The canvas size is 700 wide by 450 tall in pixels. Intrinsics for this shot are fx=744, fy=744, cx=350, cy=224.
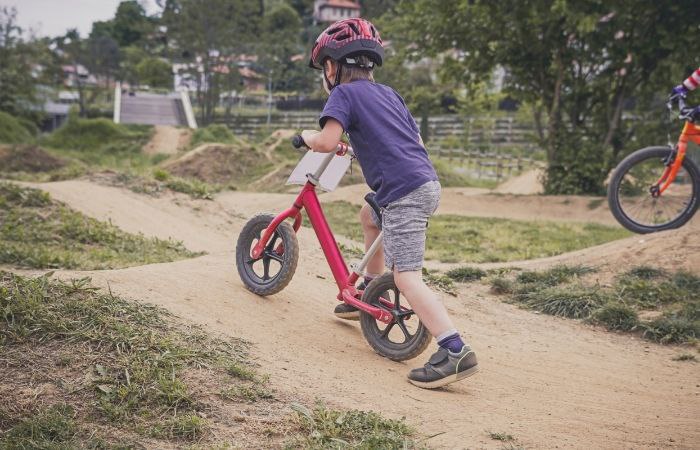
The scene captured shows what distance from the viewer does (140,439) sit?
320cm

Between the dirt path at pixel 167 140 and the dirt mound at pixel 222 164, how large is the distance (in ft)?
17.4

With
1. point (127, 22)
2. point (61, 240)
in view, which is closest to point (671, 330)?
point (61, 240)

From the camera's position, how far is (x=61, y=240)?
7.50 metres

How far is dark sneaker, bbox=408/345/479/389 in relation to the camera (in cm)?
421

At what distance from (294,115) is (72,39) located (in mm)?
16372

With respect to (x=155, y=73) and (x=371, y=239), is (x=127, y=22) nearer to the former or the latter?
(x=155, y=73)

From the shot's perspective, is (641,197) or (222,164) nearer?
(641,197)

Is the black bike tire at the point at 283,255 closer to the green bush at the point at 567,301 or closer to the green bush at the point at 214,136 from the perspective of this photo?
the green bush at the point at 567,301

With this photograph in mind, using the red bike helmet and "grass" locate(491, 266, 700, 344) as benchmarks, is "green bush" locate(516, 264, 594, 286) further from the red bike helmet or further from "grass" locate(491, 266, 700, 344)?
the red bike helmet

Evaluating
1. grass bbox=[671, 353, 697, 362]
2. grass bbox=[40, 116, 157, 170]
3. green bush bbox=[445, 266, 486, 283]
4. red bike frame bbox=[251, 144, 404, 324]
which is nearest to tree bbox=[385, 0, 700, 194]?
green bush bbox=[445, 266, 486, 283]

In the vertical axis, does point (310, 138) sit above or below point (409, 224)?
above

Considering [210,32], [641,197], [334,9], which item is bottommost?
[641,197]

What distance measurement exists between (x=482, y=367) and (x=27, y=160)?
50.6ft

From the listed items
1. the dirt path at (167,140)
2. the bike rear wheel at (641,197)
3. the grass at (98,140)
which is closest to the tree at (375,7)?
the dirt path at (167,140)
